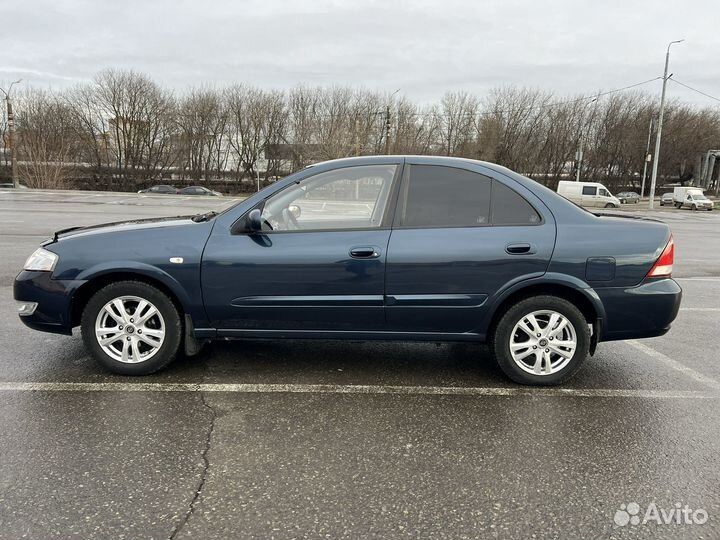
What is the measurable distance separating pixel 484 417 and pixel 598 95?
212 ft

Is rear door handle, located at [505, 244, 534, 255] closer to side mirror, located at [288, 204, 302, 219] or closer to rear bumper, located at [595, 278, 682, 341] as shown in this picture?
rear bumper, located at [595, 278, 682, 341]

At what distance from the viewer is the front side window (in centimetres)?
391

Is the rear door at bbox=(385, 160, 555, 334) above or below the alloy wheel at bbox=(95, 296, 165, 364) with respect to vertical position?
above

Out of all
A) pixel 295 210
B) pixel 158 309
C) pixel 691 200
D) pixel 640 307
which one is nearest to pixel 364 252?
pixel 295 210

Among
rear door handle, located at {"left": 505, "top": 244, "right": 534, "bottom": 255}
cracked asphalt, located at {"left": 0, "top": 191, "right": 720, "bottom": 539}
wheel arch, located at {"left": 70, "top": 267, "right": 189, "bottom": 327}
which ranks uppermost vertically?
rear door handle, located at {"left": 505, "top": 244, "right": 534, "bottom": 255}

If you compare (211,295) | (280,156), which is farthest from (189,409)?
(280,156)

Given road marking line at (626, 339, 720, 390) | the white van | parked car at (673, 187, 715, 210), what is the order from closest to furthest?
road marking line at (626, 339, 720, 390) → parked car at (673, 187, 715, 210) → the white van

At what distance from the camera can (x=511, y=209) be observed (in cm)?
386

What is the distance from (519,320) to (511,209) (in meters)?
0.81

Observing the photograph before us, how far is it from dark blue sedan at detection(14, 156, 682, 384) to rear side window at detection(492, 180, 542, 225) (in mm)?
10

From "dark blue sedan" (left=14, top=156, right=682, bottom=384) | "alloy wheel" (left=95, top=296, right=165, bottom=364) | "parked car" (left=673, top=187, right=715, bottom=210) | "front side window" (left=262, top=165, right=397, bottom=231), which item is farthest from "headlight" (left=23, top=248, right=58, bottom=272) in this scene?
"parked car" (left=673, top=187, right=715, bottom=210)

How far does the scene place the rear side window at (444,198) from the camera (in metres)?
3.85

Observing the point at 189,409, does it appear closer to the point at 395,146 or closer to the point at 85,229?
the point at 85,229

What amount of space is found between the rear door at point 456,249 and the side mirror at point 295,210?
2.50 ft
